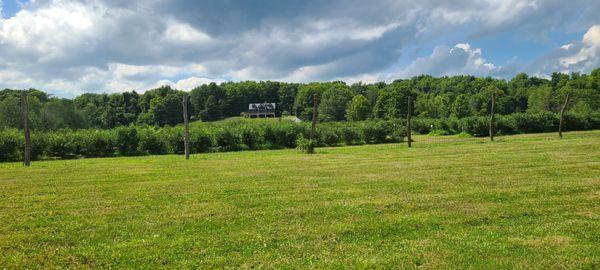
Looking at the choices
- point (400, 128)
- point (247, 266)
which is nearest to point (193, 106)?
point (400, 128)

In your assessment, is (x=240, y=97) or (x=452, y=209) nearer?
(x=452, y=209)

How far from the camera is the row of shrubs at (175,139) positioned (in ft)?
116

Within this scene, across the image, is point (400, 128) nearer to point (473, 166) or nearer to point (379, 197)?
point (473, 166)

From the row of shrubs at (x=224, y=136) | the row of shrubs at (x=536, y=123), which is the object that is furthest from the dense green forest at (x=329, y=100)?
the row of shrubs at (x=224, y=136)

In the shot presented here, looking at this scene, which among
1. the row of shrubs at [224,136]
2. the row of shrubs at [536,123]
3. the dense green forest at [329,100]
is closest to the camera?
the row of shrubs at [224,136]

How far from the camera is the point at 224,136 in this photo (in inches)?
1671

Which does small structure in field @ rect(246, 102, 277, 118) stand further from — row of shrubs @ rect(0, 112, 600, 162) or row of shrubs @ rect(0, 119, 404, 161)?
row of shrubs @ rect(0, 119, 404, 161)

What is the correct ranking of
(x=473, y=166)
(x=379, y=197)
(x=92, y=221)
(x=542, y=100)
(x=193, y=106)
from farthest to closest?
(x=193, y=106) < (x=542, y=100) < (x=473, y=166) < (x=379, y=197) < (x=92, y=221)

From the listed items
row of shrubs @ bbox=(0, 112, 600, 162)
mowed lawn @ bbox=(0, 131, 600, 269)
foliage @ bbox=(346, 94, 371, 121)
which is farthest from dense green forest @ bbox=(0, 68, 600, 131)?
mowed lawn @ bbox=(0, 131, 600, 269)

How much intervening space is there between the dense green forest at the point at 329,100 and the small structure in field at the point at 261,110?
368cm

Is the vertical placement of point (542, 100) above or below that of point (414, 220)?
above

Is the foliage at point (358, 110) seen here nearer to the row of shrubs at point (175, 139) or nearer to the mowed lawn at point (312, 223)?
the row of shrubs at point (175, 139)

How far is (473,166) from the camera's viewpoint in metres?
16.3

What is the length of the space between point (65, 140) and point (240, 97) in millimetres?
95691
